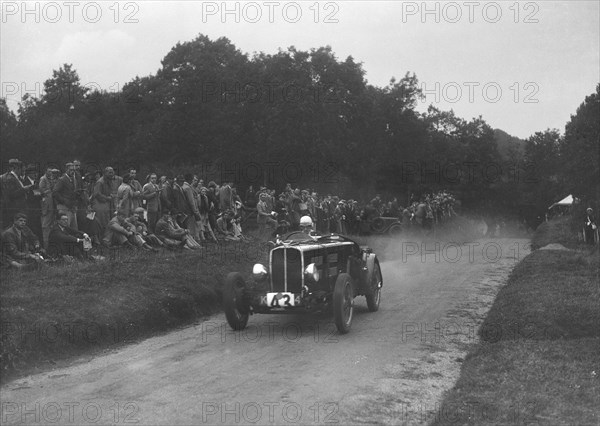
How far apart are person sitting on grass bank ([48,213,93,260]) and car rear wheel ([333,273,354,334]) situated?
5584 mm

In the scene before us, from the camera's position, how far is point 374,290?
13602mm

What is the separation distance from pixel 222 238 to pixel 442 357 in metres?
11.0

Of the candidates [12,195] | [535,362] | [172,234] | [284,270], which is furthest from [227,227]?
[535,362]

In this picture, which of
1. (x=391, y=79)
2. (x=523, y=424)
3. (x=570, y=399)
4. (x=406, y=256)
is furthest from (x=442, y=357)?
(x=391, y=79)

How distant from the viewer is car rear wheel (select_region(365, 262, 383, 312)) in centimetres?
1338

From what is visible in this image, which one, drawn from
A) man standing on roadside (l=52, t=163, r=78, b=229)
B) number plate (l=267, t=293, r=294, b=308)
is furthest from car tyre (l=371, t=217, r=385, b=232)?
number plate (l=267, t=293, r=294, b=308)

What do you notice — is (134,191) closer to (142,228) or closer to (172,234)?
(142,228)

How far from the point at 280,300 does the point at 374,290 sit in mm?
3057

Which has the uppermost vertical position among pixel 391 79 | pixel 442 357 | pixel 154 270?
pixel 391 79

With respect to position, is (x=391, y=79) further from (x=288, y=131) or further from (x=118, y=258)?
(x=118, y=258)

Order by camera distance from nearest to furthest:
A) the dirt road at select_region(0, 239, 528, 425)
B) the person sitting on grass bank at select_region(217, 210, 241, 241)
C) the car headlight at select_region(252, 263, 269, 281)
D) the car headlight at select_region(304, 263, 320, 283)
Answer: the dirt road at select_region(0, 239, 528, 425) < the car headlight at select_region(304, 263, 320, 283) < the car headlight at select_region(252, 263, 269, 281) < the person sitting on grass bank at select_region(217, 210, 241, 241)

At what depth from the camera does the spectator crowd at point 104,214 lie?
13.8m

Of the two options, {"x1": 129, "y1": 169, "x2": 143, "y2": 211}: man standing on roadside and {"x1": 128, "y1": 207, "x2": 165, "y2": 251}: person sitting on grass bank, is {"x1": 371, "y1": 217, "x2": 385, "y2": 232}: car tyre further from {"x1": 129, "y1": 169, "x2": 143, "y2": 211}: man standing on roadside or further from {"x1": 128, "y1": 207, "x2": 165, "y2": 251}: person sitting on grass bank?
{"x1": 128, "y1": 207, "x2": 165, "y2": 251}: person sitting on grass bank

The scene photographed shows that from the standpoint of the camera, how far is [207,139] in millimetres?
52781
